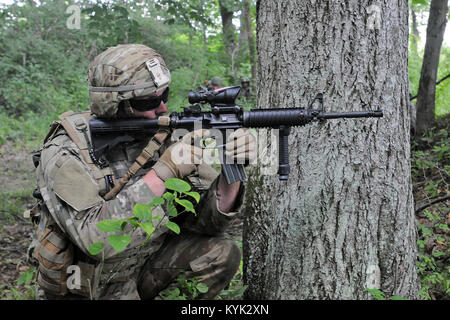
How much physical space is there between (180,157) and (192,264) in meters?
0.99

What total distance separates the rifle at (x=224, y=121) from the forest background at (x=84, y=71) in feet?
5.17

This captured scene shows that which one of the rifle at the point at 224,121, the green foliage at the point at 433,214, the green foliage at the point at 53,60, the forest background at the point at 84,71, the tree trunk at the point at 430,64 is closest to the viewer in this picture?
the rifle at the point at 224,121

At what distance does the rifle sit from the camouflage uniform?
0.46 ft

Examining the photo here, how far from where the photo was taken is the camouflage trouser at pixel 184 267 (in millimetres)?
2977

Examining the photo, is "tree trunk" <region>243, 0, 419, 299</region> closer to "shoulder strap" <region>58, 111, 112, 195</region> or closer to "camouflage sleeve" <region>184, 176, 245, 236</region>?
"camouflage sleeve" <region>184, 176, 245, 236</region>

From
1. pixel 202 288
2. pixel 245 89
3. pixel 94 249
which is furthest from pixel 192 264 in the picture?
pixel 245 89

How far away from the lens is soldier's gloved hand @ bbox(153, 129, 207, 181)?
2.51 m

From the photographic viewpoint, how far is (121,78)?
258 centimetres

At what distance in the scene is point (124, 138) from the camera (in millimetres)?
2744

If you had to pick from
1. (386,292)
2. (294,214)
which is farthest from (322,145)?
(386,292)

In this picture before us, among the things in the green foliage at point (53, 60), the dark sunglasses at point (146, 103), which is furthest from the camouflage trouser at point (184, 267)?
the green foliage at point (53, 60)

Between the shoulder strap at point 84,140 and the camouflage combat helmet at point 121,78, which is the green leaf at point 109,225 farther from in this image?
the camouflage combat helmet at point 121,78

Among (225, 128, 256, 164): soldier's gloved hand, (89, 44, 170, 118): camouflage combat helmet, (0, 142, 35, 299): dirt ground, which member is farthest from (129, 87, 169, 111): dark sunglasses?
(0, 142, 35, 299): dirt ground

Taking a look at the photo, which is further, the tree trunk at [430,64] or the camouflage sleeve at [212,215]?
the tree trunk at [430,64]
